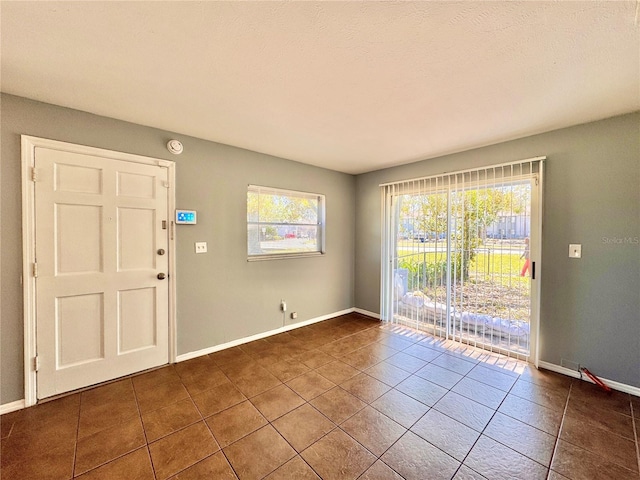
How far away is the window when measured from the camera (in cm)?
331

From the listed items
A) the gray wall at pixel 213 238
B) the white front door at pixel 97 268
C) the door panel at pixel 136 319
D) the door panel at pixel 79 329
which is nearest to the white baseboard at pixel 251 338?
the gray wall at pixel 213 238

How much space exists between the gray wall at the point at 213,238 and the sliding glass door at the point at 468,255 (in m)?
0.90

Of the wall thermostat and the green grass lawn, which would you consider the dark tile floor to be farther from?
the wall thermostat

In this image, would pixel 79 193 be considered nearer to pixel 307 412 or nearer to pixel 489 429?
pixel 307 412

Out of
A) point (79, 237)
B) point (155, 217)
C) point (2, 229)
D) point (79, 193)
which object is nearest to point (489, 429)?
point (155, 217)

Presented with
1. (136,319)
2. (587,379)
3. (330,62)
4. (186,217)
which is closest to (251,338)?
(136,319)

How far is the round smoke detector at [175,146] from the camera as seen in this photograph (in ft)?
8.55

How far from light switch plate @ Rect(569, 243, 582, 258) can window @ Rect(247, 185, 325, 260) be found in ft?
9.39

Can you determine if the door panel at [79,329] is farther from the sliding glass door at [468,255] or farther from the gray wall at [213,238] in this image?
the sliding glass door at [468,255]

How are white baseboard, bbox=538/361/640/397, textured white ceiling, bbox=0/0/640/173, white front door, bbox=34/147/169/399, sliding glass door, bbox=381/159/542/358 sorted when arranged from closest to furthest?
textured white ceiling, bbox=0/0/640/173, white front door, bbox=34/147/169/399, white baseboard, bbox=538/361/640/397, sliding glass door, bbox=381/159/542/358

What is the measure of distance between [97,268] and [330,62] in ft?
8.32

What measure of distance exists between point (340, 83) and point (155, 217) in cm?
212

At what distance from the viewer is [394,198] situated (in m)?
3.91

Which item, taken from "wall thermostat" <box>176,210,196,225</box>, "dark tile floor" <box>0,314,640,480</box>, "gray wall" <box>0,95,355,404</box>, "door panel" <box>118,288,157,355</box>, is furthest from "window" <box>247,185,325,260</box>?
"dark tile floor" <box>0,314,640,480</box>
